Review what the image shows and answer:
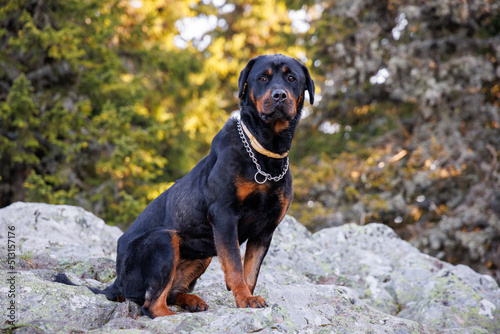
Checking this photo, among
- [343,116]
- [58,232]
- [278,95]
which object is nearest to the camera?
[278,95]

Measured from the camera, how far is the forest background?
29.3 feet

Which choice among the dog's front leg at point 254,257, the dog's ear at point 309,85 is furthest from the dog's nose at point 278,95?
the dog's front leg at point 254,257

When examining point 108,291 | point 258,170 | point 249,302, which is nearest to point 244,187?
point 258,170

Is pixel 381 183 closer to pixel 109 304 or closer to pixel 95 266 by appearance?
pixel 95 266

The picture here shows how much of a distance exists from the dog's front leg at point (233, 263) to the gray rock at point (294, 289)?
118 mm

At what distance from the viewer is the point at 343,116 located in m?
12.1

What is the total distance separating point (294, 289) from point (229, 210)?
1.06 m

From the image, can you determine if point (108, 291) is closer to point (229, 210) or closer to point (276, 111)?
point (229, 210)

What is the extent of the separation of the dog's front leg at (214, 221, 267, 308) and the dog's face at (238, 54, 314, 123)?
93cm

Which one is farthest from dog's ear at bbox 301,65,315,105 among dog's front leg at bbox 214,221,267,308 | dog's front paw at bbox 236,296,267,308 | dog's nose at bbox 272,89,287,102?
dog's front paw at bbox 236,296,267,308

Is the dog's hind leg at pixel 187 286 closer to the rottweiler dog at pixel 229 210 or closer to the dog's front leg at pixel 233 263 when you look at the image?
the rottweiler dog at pixel 229 210

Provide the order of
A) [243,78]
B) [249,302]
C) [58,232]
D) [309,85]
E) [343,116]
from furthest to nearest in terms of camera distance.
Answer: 1. [343,116]
2. [58,232]
3. [309,85]
4. [243,78]
5. [249,302]

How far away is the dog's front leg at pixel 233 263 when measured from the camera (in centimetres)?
337

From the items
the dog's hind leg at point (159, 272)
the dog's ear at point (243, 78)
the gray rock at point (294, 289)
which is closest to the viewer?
the gray rock at point (294, 289)
